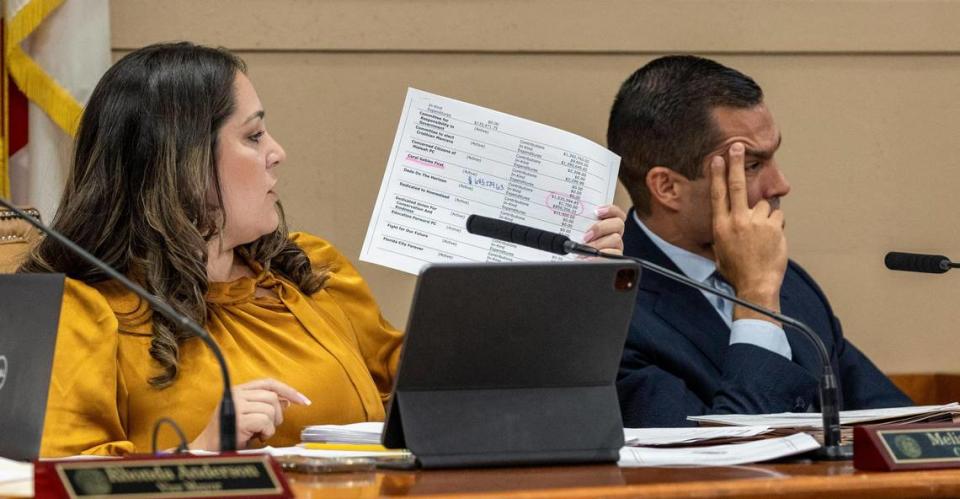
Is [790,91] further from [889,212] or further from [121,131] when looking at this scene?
[121,131]

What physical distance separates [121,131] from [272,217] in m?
0.33

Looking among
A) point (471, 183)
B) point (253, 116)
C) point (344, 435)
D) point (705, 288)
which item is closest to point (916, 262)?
point (705, 288)

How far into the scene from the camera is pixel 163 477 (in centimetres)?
153

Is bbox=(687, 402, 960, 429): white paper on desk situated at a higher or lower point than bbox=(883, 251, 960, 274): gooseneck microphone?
lower

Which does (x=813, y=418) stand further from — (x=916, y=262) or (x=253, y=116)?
(x=253, y=116)

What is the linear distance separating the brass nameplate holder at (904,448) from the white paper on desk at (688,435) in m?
0.29

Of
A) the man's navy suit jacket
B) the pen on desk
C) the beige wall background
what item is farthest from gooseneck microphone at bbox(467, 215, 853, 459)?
the beige wall background

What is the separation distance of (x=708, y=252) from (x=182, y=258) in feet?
4.13

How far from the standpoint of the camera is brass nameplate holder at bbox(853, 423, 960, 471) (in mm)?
1835

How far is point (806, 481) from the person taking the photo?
1.71m

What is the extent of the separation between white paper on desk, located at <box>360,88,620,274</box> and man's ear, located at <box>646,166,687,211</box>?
1.78 feet

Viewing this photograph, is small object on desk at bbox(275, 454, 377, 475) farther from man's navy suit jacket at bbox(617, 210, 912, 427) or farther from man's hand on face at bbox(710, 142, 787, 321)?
man's hand on face at bbox(710, 142, 787, 321)

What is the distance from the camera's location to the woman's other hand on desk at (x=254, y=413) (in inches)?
86.4

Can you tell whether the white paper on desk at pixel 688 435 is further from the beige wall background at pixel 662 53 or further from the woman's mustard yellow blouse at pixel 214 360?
the beige wall background at pixel 662 53
